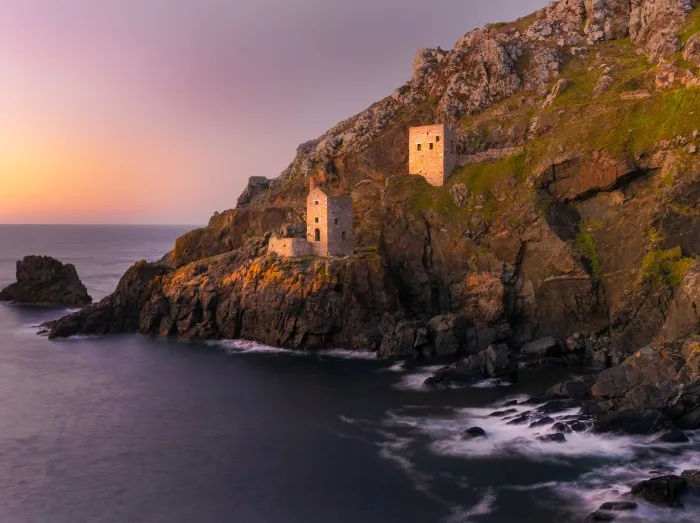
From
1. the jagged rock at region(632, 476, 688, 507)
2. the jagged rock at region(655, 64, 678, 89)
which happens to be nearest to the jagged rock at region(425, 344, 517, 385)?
the jagged rock at region(632, 476, 688, 507)

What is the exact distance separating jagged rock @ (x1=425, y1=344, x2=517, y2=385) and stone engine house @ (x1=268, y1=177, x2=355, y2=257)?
2259cm

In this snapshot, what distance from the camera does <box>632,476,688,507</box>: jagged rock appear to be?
29.4 meters

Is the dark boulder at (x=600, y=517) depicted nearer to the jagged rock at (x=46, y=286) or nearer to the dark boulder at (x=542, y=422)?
the dark boulder at (x=542, y=422)

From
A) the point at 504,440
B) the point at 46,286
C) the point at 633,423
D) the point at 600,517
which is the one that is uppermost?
the point at 46,286

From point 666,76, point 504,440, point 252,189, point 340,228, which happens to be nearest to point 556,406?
point 504,440

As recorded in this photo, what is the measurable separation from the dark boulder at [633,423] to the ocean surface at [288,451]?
3.87 ft

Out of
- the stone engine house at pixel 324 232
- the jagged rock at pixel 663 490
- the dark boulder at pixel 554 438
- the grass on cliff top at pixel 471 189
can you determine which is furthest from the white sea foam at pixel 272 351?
the jagged rock at pixel 663 490

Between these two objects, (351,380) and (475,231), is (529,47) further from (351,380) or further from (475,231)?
(351,380)

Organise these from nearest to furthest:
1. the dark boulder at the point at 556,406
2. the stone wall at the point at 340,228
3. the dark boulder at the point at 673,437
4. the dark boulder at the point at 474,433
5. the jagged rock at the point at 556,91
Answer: the dark boulder at the point at 673,437
the dark boulder at the point at 474,433
the dark boulder at the point at 556,406
the stone wall at the point at 340,228
the jagged rock at the point at 556,91

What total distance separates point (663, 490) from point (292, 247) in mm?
47230

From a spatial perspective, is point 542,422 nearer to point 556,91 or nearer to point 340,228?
point 340,228

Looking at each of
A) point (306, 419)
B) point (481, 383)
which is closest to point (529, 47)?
point (481, 383)

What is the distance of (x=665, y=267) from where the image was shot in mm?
57438

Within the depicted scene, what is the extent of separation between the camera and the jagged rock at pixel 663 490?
1156 inches
